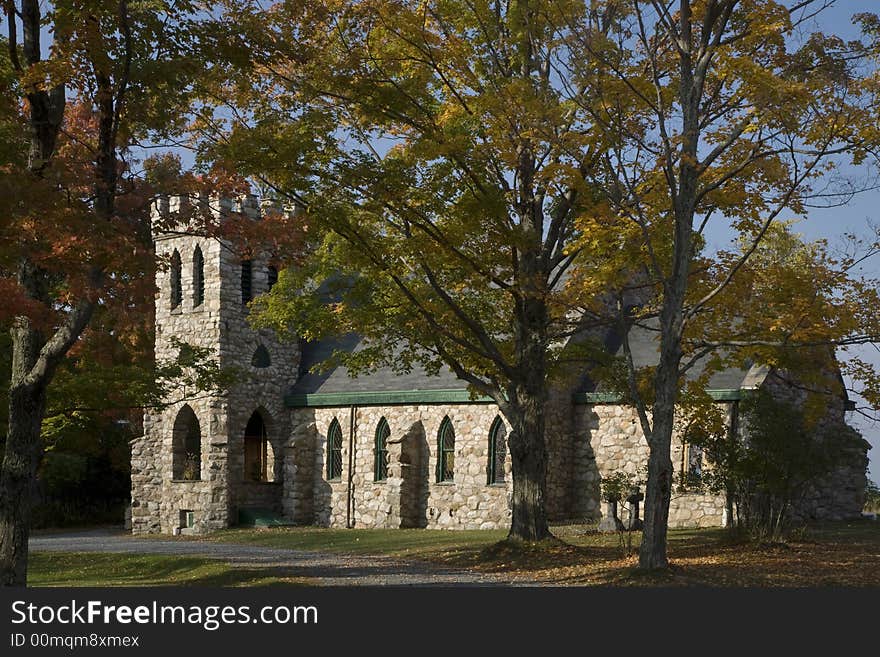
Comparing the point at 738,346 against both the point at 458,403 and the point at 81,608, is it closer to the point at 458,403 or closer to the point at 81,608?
the point at 81,608

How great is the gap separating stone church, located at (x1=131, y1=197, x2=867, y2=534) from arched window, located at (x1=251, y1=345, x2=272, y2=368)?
0.04m

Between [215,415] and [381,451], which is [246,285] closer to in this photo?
[215,415]

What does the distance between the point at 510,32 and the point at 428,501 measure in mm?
14326

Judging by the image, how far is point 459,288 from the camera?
832 inches

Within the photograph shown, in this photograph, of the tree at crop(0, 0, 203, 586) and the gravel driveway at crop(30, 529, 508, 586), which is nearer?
the tree at crop(0, 0, 203, 586)

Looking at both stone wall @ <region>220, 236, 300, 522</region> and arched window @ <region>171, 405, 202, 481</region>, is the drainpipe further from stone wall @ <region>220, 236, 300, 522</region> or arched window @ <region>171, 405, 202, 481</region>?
arched window @ <region>171, 405, 202, 481</region>

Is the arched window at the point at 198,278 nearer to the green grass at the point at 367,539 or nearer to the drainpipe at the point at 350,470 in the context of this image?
the drainpipe at the point at 350,470

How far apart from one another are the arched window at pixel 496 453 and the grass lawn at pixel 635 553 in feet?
6.57

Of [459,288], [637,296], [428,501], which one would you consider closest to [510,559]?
[459,288]

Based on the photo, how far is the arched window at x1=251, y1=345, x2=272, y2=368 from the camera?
107 ft

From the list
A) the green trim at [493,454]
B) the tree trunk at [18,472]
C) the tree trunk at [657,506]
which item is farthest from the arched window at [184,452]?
the tree trunk at [657,506]

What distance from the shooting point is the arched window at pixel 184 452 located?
32.7 meters

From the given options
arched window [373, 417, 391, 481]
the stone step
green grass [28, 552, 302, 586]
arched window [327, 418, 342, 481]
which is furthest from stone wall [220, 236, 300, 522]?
green grass [28, 552, 302, 586]

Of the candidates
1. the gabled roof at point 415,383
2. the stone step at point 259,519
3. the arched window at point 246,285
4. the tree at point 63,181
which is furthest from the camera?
the arched window at point 246,285
